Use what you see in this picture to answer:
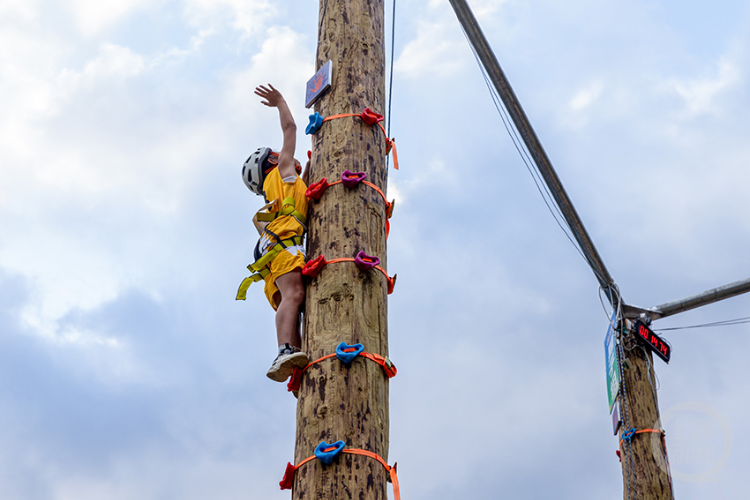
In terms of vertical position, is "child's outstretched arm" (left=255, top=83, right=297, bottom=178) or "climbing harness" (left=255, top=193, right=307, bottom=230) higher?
"child's outstretched arm" (left=255, top=83, right=297, bottom=178)

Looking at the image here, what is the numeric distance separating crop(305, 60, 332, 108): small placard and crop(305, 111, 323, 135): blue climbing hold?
7.8 inches

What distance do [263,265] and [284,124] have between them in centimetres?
102

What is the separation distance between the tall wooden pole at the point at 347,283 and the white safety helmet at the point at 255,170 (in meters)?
0.68

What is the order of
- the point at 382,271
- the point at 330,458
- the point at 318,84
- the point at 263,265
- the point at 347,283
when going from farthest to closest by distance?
the point at 318,84 → the point at 263,265 → the point at 382,271 → the point at 347,283 → the point at 330,458

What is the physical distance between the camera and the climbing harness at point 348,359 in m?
3.55

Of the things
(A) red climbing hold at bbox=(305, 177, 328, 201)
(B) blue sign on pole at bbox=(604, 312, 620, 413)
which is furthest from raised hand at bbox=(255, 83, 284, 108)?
(B) blue sign on pole at bbox=(604, 312, 620, 413)

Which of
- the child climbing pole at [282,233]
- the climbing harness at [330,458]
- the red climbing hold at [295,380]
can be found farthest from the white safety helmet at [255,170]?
the climbing harness at [330,458]

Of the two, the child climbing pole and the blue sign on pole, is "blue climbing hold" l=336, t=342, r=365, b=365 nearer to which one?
the child climbing pole

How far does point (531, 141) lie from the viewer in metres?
7.54

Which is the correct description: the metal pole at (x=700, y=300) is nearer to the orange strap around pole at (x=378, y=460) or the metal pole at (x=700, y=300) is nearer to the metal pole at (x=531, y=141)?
the metal pole at (x=531, y=141)

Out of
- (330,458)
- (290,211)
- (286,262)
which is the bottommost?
(330,458)

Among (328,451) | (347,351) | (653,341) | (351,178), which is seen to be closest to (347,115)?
(351,178)

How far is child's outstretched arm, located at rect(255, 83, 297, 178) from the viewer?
4868 millimetres

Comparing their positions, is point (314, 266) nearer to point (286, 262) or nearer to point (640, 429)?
point (286, 262)
